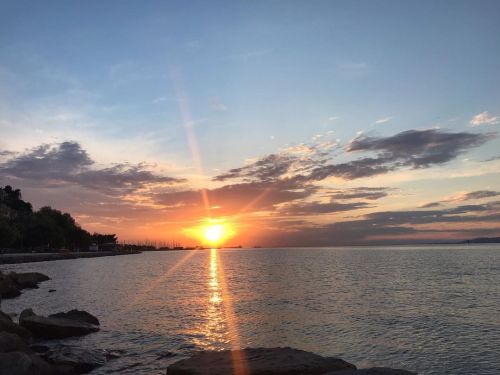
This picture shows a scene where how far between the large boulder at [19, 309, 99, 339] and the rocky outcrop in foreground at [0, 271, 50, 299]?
1016 inches

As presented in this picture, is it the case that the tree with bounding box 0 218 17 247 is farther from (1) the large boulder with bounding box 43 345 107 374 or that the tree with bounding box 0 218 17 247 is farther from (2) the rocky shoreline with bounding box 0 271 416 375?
(1) the large boulder with bounding box 43 345 107 374

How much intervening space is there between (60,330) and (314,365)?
1834cm

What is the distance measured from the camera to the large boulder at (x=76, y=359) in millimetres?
19531

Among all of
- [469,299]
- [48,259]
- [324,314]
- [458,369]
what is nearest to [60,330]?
[324,314]

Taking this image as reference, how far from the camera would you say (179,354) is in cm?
2423

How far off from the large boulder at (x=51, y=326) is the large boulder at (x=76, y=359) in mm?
5179

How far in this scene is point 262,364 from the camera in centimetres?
1644

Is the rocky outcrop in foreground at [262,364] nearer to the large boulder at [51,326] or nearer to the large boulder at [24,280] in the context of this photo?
the large boulder at [51,326]

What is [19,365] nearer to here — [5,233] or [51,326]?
[51,326]

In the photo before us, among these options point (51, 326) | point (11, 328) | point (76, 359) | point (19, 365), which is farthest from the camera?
point (51, 326)

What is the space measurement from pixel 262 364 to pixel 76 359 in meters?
9.84

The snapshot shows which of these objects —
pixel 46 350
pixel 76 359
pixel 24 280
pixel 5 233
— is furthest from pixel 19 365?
pixel 5 233

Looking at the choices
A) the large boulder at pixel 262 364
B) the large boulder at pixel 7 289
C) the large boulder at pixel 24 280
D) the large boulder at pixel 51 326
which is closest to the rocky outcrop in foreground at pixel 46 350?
the large boulder at pixel 51 326

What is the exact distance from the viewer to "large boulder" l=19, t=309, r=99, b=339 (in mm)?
26422
